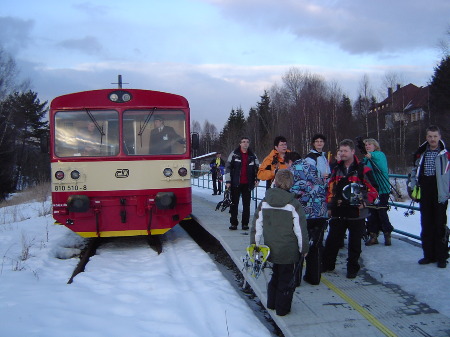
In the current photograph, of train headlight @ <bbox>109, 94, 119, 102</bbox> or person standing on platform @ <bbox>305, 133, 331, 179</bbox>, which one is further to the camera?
train headlight @ <bbox>109, 94, 119, 102</bbox>

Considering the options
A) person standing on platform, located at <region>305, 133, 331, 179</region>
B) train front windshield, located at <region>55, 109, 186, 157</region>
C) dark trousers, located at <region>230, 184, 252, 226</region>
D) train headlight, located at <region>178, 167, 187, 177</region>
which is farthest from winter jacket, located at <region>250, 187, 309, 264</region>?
train front windshield, located at <region>55, 109, 186, 157</region>

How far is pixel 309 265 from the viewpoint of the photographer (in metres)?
4.97

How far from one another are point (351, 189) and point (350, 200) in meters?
0.13

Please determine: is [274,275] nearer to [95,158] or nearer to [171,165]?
[171,165]

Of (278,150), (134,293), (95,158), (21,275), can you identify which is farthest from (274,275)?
(95,158)

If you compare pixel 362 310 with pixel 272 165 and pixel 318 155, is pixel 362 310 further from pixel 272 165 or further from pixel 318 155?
pixel 272 165

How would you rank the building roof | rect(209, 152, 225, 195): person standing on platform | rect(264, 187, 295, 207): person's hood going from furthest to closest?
1. the building roof
2. rect(209, 152, 225, 195): person standing on platform
3. rect(264, 187, 295, 207): person's hood

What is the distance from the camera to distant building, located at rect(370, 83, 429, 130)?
143 ft

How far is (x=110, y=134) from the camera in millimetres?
7617

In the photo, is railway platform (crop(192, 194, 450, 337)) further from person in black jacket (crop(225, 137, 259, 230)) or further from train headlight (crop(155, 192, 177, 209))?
person in black jacket (crop(225, 137, 259, 230))

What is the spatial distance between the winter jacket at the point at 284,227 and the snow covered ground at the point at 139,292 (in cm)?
81

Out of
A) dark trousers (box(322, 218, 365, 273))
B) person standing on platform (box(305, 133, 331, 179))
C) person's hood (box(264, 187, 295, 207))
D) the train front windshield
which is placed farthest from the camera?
the train front windshield

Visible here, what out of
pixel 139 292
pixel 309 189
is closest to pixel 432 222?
pixel 309 189

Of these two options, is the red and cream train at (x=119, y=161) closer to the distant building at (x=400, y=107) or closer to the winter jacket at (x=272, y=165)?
the winter jacket at (x=272, y=165)
